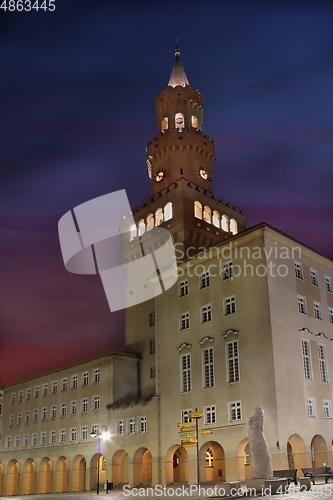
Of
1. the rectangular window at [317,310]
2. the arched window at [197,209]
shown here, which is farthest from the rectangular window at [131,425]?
the arched window at [197,209]

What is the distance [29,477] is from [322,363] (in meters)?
39.7

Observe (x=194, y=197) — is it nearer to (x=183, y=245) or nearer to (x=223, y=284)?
(x=183, y=245)

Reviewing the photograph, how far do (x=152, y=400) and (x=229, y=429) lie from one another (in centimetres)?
947

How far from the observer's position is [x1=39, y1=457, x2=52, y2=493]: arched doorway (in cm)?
6581

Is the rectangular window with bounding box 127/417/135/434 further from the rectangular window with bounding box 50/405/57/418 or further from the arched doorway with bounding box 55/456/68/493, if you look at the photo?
the rectangular window with bounding box 50/405/57/418

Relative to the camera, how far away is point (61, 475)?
63.7 metres

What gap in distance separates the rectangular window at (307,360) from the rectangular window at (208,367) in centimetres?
722

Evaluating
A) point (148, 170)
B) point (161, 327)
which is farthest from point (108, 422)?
point (148, 170)

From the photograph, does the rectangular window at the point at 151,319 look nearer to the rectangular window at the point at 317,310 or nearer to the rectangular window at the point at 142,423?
the rectangular window at the point at 142,423

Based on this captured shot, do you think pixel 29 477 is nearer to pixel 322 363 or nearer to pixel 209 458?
pixel 209 458

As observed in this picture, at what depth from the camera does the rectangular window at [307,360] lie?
4597cm

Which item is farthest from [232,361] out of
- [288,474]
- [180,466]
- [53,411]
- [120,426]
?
[53,411]

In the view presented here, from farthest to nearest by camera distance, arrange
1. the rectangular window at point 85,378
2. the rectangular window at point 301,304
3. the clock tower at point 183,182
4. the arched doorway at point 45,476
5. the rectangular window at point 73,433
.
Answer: the arched doorway at point 45,476 < the clock tower at point 183,182 < the rectangular window at point 85,378 < the rectangular window at point 73,433 < the rectangular window at point 301,304

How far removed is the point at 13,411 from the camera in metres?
76.4
